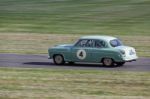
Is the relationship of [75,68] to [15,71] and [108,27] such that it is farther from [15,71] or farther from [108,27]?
[108,27]

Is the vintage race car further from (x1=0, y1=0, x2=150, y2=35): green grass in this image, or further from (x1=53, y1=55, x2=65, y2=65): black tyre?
(x1=0, y1=0, x2=150, y2=35): green grass

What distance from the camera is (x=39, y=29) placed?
146 feet

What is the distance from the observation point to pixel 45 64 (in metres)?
26.0

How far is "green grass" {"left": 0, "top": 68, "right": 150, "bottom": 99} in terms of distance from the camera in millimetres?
16487

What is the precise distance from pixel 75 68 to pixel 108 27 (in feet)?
69.6

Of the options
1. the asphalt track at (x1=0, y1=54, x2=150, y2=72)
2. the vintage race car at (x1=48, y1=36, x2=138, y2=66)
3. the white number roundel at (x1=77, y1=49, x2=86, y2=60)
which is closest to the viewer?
the asphalt track at (x1=0, y1=54, x2=150, y2=72)

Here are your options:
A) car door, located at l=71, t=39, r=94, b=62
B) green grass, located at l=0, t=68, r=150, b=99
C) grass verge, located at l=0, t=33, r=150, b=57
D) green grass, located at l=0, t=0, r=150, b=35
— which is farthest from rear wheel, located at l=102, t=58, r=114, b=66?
green grass, located at l=0, t=0, r=150, b=35

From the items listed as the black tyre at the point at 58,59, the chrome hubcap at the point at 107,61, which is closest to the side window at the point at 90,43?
the chrome hubcap at the point at 107,61

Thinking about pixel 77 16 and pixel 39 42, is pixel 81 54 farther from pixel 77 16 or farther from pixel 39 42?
pixel 77 16

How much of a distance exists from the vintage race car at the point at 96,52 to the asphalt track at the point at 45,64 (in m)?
0.35

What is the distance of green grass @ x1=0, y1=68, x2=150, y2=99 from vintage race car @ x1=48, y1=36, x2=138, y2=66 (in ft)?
7.88

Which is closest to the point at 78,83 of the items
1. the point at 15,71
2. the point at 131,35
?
the point at 15,71

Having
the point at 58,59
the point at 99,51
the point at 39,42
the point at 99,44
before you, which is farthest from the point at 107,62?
the point at 39,42

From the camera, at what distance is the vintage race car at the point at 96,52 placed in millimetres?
24703
